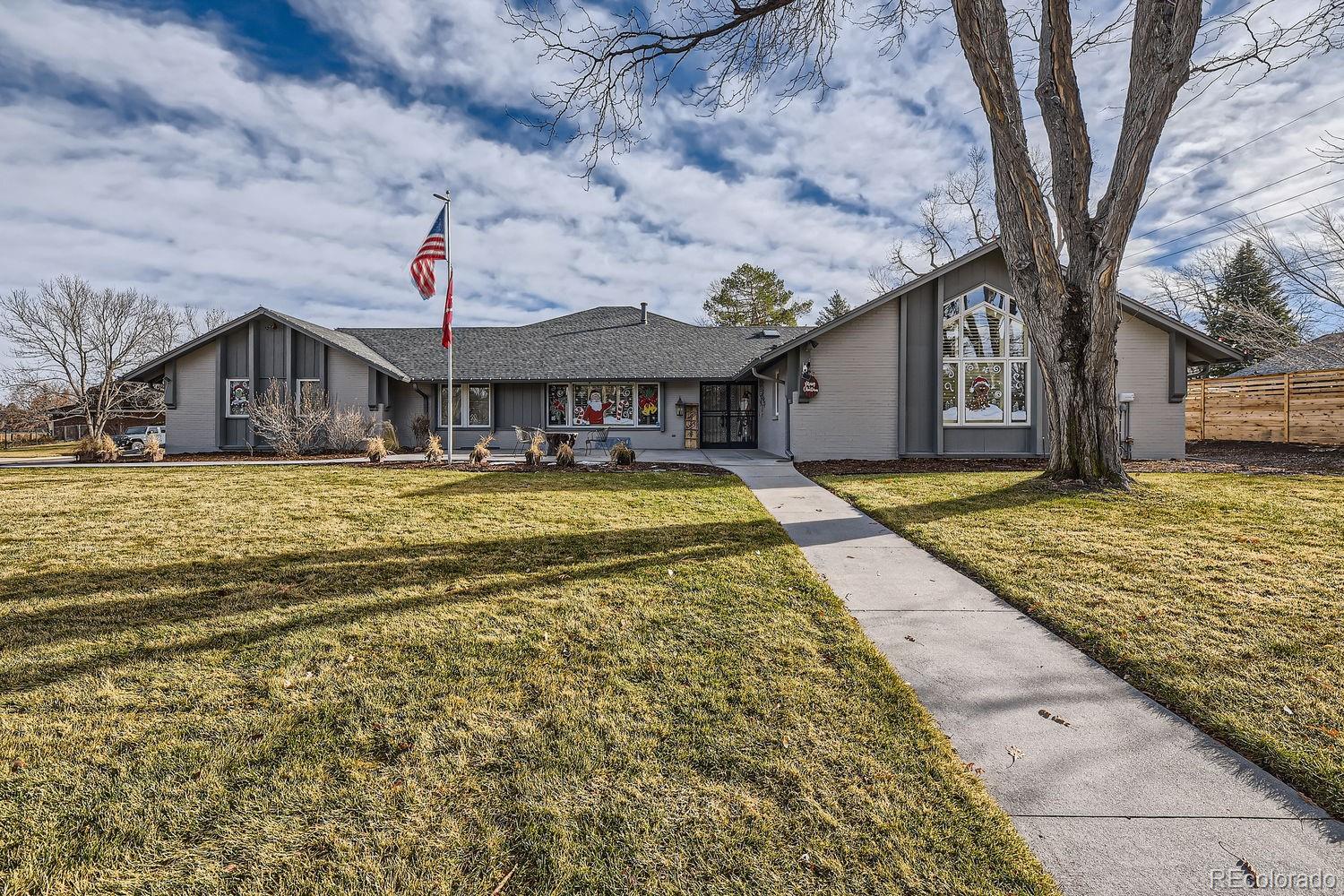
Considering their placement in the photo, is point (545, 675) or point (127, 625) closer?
point (545, 675)

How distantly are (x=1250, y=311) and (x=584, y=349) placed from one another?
1990cm

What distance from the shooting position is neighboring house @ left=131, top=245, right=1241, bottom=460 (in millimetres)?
13992

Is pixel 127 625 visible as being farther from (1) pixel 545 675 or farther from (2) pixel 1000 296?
(2) pixel 1000 296

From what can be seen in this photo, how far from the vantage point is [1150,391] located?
14.1 meters

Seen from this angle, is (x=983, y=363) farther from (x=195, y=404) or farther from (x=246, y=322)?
(x=195, y=404)

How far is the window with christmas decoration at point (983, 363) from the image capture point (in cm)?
1393

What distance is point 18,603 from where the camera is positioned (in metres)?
4.00

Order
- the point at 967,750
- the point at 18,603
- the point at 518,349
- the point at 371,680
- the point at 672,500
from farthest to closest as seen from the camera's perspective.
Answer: the point at 518,349, the point at 672,500, the point at 18,603, the point at 371,680, the point at 967,750

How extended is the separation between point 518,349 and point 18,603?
57.4 feet

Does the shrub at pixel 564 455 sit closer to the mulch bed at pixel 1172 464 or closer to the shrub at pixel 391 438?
the mulch bed at pixel 1172 464

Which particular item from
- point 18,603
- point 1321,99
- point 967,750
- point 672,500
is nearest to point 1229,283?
point 1321,99

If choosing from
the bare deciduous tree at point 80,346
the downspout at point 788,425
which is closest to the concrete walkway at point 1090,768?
the downspout at point 788,425

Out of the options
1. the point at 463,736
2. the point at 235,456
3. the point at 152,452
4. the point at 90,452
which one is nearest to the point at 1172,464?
the point at 463,736

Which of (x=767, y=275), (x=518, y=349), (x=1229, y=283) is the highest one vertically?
(x=767, y=275)
